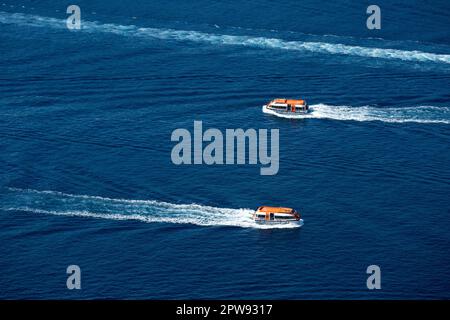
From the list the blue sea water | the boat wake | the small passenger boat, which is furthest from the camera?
the boat wake

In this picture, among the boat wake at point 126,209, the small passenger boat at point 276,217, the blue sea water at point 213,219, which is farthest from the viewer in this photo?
the boat wake at point 126,209

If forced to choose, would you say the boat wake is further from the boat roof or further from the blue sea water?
the boat roof

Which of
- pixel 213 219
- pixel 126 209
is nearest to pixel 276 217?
pixel 213 219

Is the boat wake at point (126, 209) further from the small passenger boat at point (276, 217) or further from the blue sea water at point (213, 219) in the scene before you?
the small passenger boat at point (276, 217)

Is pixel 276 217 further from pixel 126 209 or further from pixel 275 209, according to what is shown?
pixel 126 209

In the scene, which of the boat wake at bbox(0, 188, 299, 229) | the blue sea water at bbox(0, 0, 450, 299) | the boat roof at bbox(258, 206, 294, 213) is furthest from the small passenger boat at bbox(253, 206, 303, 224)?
the blue sea water at bbox(0, 0, 450, 299)

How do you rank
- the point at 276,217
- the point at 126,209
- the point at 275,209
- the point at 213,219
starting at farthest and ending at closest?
the point at 126,209
the point at 275,209
the point at 213,219
the point at 276,217

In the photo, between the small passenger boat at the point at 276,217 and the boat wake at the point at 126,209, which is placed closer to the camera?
the small passenger boat at the point at 276,217

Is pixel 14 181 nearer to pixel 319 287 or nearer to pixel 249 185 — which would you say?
pixel 249 185

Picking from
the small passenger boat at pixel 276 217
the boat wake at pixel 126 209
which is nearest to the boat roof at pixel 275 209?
the small passenger boat at pixel 276 217
